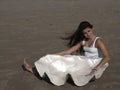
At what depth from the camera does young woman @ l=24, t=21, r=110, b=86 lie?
5848 mm

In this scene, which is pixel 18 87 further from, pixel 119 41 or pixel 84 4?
pixel 84 4

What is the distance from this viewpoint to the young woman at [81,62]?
5848 mm

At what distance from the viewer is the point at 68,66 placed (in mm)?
6113

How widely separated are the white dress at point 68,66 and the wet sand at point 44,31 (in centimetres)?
14

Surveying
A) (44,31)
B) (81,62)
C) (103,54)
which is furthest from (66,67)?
(44,31)

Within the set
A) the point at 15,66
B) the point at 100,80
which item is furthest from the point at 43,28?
the point at 100,80

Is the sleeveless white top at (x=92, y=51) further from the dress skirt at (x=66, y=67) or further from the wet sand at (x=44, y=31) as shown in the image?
the wet sand at (x=44, y=31)

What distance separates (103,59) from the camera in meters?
5.90

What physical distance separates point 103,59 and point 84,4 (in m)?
7.99

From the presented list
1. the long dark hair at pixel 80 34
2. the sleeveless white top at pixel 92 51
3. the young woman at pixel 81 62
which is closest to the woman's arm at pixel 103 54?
the young woman at pixel 81 62

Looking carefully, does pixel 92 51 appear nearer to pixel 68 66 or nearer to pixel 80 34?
pixel 80 34

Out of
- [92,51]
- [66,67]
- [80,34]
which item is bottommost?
[66,67]

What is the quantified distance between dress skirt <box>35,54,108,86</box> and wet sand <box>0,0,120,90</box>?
0.44 feet

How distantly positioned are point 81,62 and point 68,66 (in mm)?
214
